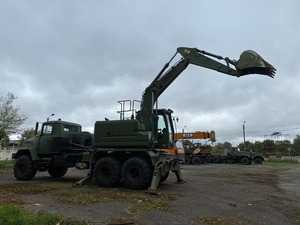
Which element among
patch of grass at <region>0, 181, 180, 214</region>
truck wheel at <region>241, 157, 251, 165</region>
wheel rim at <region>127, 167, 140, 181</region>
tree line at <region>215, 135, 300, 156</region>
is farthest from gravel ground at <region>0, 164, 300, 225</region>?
tree line at <region>215, 135, 300, 156</region>

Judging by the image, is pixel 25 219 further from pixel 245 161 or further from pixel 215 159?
pixel 215 159

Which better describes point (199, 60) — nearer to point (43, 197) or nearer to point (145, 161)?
point (145, 161)

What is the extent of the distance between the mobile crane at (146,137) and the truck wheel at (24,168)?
135 inches

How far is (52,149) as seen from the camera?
52.1 feet

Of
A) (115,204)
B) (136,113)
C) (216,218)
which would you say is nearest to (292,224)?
(216,218)

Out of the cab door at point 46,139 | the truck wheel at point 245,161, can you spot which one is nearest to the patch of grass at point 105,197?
the cab door at point 46,139

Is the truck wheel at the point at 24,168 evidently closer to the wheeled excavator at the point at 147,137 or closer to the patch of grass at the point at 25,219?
the wheeled excavator at the point at 147,137

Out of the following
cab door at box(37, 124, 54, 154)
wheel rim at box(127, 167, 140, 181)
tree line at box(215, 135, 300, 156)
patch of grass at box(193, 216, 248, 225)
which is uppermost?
tree line at box(215, 135, 300, 156)

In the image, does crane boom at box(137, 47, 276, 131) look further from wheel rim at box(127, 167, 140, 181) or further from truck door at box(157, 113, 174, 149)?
wheel rim at box(127, 167, 140, 181)

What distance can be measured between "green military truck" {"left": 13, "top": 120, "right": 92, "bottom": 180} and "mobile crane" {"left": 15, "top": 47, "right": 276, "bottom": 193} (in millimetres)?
1807

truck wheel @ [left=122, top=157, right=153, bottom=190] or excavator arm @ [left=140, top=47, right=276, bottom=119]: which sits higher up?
excavator arm @ [left=140, top=47, right=276, bottom=119]

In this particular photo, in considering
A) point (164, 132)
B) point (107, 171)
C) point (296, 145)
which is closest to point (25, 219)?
point (107, 171)

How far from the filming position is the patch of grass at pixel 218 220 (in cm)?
709

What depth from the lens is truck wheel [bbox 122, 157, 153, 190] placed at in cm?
1221
